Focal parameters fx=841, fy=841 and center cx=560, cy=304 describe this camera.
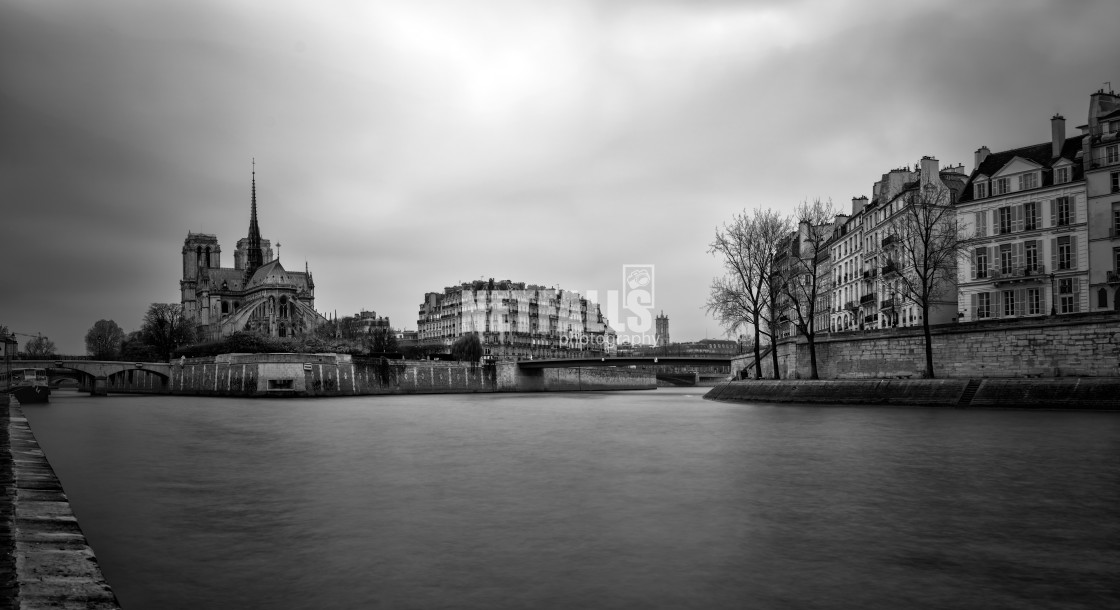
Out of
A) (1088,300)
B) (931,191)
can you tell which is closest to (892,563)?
(1088,300)

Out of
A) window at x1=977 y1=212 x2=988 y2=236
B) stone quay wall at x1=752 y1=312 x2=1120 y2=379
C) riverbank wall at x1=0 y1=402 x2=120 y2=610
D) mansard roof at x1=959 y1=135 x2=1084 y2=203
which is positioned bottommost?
riverbank wall at x1=0 y1=402 x2=120 y2=610

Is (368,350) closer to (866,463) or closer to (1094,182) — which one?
(1094,182)

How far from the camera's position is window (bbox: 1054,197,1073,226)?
1529 inches

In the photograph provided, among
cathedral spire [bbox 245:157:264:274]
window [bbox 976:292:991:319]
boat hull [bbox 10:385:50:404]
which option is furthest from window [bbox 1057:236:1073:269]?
cathedral spire [bbox 245:157:264:274]

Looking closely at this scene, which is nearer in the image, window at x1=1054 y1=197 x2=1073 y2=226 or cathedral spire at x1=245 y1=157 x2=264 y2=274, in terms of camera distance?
window at x1=1054 y1=197 x2=1073 y2=226

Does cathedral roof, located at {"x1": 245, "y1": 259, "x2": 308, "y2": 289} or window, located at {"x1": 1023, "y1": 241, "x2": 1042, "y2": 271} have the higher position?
cathedral roof, located at {"x1": 245, "y1": 259, "x2": 308, "y2": 289}

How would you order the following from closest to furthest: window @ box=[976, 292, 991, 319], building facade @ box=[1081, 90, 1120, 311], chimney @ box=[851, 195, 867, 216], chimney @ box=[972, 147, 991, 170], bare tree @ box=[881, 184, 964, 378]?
building facade @ box=[1081, 90, 1120, 311] → bare tree @ box=[881, 184, 964, 378] → window @ box=[976, 292, 991, 319] → chimney @ box=[972, 147, 991, 170] → chimney @ box=[851, 195, 867, 216]

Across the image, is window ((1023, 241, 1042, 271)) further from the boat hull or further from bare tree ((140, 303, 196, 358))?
bare tree ((140, 303, 196, 358))

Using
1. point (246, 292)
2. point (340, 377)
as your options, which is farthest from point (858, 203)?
point (246, 292)

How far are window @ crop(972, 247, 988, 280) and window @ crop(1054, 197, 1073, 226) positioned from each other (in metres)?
3.76

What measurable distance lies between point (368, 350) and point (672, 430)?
72990mm

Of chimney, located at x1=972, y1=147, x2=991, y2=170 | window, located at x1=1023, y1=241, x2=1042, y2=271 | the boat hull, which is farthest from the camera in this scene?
the boat hull

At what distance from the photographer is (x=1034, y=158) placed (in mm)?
41844

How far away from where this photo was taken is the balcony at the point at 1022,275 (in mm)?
39531
